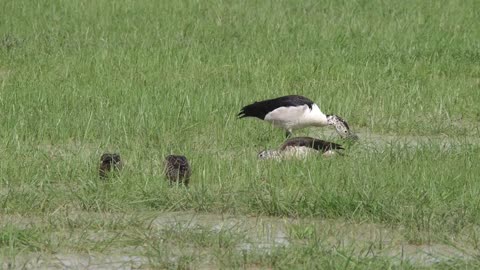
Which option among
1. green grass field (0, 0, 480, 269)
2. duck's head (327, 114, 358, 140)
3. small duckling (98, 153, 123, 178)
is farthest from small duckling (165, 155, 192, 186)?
duck's head (327, 114, 358, 140)

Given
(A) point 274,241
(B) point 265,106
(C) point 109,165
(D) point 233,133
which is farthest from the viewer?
(B) point 265,106

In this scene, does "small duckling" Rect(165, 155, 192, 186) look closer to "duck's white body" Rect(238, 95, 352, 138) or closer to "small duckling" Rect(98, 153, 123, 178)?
"small duckling" Rect(98, 153, 123, 178)

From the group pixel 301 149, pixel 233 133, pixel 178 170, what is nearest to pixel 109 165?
pixel 178 170

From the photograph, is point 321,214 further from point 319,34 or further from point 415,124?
point 319,34

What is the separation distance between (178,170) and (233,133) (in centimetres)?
215

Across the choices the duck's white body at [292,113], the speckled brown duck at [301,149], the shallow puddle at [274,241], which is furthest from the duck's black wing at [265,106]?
the shallow puddle at [274,241]

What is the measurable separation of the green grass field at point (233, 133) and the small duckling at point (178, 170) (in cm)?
10

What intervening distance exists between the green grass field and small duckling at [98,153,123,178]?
114 millimetres

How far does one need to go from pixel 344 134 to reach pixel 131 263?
3.92 meters

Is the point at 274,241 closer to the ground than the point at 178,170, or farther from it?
closer to the ground

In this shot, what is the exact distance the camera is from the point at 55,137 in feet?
32.2

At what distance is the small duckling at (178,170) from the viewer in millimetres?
7992

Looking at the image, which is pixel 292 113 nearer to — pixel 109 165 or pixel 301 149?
pixel 301 149

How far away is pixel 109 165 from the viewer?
8.17 meters
